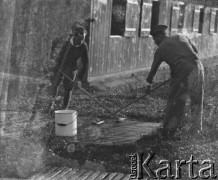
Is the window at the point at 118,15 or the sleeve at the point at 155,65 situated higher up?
the window at the point at 118,15

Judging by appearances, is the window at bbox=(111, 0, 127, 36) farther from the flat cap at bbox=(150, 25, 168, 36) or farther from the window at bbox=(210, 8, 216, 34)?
the window at bbox=(210, 8, 216, 34)

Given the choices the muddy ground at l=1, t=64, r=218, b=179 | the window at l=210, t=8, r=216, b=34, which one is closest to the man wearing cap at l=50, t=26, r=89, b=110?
the muddy ground at l=1, t=64, r=218, b=179

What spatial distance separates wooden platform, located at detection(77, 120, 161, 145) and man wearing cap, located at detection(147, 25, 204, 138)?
318 mm

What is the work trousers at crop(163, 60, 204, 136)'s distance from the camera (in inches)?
255

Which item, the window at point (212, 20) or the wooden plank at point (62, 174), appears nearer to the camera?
the wooden plank at point (62, 174)

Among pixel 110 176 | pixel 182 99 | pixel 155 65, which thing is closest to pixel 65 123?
pixel 110 176

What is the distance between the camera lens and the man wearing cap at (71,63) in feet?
21.9

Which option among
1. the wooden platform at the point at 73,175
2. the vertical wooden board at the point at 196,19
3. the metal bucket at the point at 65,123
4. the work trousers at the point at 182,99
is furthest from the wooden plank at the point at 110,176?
the vertical wooden board at the point at 196,19

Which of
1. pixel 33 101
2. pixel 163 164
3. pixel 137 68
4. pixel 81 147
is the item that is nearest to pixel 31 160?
pixel 81 147

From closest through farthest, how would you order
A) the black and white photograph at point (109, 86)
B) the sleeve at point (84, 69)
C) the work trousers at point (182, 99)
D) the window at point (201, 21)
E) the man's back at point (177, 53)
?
the black and white photograph at point (109, 86) → the man's back at point (177, 53) → the work trousers at point (182, 99) → the sleeve at point (84, 69) → the window at point (201, 21)

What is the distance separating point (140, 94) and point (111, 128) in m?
0.68

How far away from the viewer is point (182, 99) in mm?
6500

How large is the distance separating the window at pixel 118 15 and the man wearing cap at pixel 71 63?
2.01ft

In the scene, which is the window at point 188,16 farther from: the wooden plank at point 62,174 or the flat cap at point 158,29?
the wooden plank at point 62,174
